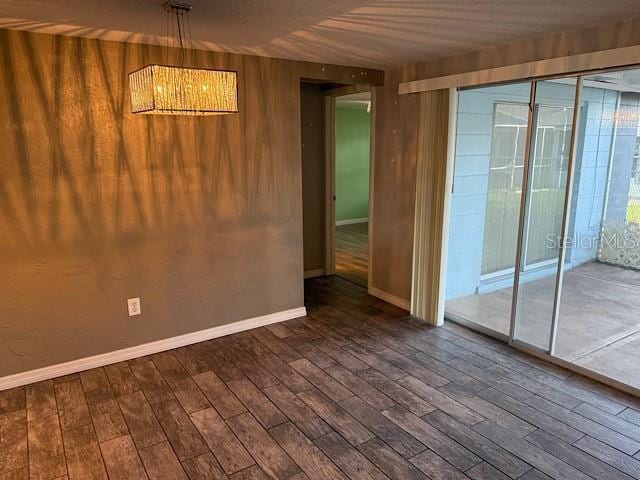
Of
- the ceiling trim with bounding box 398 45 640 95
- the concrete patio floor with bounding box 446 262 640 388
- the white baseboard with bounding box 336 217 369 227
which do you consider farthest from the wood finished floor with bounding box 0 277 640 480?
the white baseboard with bounding box 336 217 369 227

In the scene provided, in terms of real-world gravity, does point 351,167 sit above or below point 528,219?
above

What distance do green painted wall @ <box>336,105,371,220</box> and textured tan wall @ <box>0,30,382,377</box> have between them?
16.4 feet

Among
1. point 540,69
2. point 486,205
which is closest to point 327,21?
point 540,69

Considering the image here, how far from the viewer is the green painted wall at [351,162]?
355 inches

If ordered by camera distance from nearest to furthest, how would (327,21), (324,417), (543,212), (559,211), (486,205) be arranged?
(327,21)
(324,417)
(559,211)
(543,212)
(486,205)

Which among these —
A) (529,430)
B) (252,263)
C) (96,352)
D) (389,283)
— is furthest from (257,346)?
(529,430)

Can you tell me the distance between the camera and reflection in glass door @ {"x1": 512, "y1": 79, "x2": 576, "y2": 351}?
3.18 meters

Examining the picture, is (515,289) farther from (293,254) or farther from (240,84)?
(240,84)

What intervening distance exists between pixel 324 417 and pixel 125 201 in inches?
80.7

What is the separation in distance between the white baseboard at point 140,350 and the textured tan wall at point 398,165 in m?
1.01

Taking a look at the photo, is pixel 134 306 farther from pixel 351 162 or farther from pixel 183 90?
pixel 351 162

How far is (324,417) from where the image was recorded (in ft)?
8.90

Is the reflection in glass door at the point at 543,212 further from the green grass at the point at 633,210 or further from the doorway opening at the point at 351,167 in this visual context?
the doorway opening at the point at 351,167

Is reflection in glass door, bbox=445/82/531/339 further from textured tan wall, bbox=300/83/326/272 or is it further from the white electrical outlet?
the white electrical outlet
